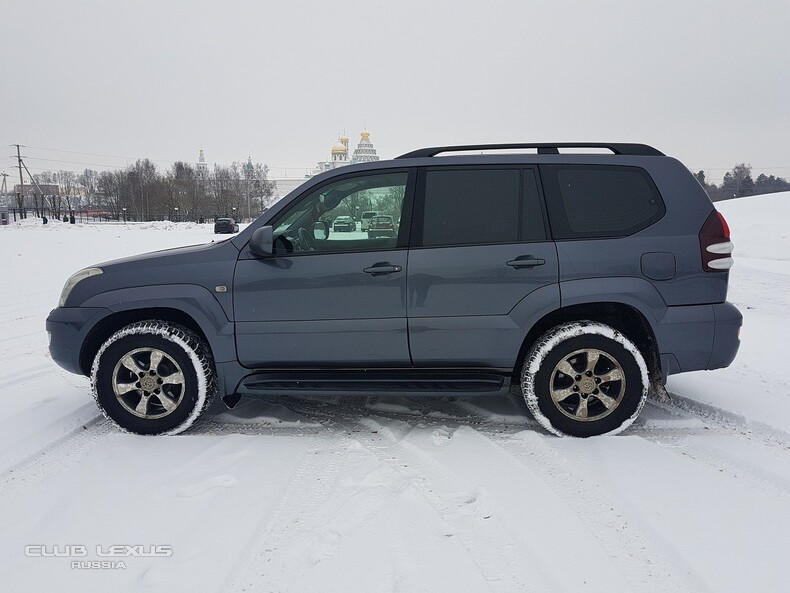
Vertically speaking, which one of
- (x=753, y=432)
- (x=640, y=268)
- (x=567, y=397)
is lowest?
(x=753, y=432)

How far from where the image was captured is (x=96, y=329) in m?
3.96

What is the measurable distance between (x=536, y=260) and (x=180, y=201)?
314ft

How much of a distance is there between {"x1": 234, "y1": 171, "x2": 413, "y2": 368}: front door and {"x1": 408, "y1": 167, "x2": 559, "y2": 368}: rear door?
141 mm

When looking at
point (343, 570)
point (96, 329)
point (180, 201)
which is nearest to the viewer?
point (343, 570)

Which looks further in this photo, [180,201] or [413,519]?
[180,201]

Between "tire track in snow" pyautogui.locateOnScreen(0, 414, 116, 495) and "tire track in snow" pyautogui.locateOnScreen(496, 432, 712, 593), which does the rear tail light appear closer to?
"tire track in snow" pyautogui.locateOnScreen(496, 432, 712, 593)

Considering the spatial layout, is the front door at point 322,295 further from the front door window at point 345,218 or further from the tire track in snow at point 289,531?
the tire track in snow at point 289,531

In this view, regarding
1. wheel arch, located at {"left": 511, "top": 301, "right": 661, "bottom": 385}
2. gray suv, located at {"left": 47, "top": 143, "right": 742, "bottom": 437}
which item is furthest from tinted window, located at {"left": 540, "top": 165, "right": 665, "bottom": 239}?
wheel arch, located at {"left": 511, "top": 301, "right": 661, "bottom": 385}

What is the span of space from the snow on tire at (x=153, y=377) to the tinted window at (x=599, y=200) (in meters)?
2.70

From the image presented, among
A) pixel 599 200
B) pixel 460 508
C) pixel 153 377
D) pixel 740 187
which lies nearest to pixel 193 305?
pixel 153 377

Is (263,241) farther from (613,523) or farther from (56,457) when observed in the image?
(613,523)

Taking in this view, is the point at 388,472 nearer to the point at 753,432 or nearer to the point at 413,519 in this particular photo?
the point at 413,519

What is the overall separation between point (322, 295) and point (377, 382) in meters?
0.71

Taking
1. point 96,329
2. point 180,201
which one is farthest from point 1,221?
point 96,329
